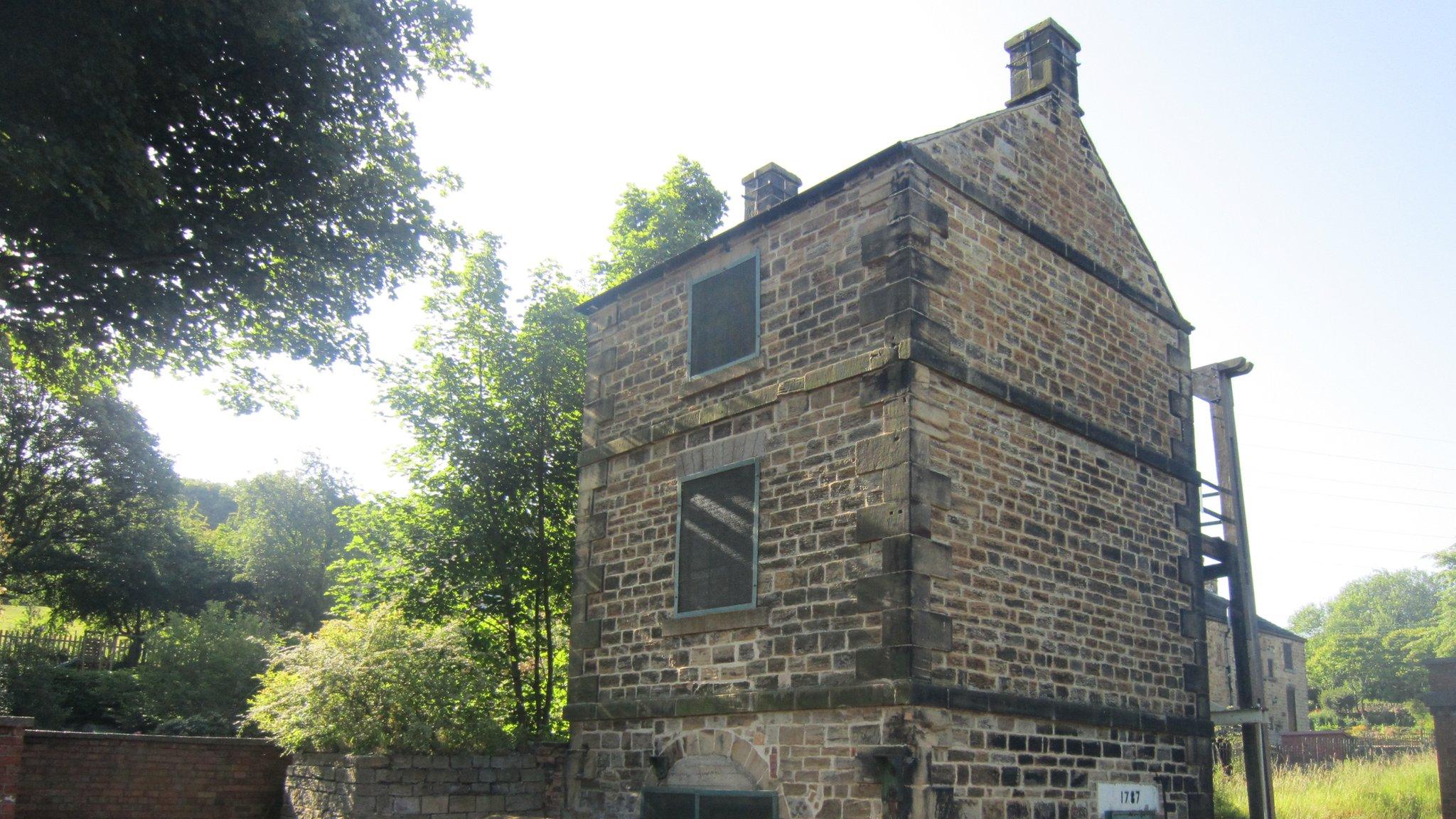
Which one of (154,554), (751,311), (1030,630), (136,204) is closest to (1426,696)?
(1030,630)

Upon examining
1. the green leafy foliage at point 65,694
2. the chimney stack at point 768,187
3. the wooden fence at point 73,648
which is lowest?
the green leafy foliage at point 65,694

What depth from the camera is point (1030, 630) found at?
1020 centimetres

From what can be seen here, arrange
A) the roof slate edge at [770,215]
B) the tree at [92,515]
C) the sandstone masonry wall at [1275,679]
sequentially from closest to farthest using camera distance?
1. the roof slate edge at [770,215]
2. the tree at [92,515]
3. the sandstone masonry wall at [1275,679]

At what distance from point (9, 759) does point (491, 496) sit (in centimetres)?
782

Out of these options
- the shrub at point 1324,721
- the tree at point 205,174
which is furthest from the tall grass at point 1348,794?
the shrub at point 1324,721

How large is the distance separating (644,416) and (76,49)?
6971 millimetres

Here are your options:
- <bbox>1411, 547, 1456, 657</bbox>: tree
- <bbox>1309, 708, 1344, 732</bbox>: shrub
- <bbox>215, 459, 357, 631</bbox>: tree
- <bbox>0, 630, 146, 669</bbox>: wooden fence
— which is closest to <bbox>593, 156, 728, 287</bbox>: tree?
<bbox>0, 630, 146, 669</bbox>: wooden fence

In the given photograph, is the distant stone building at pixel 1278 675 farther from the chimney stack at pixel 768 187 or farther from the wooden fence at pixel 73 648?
the wooden fence at pixel 73 648

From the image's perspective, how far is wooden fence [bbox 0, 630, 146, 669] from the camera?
79.4 feet

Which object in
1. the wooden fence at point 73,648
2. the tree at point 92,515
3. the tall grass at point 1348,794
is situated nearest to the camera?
the tall grass at point 1348,794

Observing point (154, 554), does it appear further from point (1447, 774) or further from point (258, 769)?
point (1447, 774)

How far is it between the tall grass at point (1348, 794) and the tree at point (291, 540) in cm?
3274

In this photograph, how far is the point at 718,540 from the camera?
36.1 feet

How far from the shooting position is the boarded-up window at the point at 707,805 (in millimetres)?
9805
